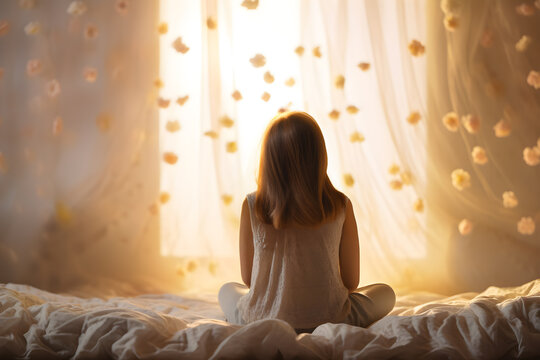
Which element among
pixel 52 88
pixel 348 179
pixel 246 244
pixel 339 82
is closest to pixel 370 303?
pixel 246 244

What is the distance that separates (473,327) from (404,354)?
187 mm

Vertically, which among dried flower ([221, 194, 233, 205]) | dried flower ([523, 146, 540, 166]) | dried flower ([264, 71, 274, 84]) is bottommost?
dried flower ([221, 194, 233, 205])

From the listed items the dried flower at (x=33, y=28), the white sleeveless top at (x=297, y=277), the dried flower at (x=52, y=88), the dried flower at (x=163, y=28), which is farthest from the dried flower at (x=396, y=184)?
the dried flower at (x=33, y=28)

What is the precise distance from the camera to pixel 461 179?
2.43 metres

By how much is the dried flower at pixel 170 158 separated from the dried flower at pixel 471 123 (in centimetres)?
126

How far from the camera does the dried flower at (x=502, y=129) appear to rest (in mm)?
2400

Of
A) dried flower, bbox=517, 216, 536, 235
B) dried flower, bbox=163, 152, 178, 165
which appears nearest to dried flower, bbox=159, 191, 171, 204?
dried flower, bbox=163, 152, 178, 165

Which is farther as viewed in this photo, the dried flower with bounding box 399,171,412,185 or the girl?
the dried flower with bounding box 399,171,412,185

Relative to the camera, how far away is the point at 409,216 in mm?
2453

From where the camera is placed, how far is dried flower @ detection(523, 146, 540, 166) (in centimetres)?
237

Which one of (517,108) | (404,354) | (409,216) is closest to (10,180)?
(409,216)

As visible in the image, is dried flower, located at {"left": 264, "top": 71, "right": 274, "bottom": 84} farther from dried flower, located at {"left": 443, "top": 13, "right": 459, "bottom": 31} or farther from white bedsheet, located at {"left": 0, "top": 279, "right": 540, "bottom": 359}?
white bedsheet, located at {"left": 0, "top": 279, "right": 540, "bottom": 359}

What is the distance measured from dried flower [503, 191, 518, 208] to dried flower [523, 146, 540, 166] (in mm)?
147

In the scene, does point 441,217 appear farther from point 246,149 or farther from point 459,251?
point 246,149
